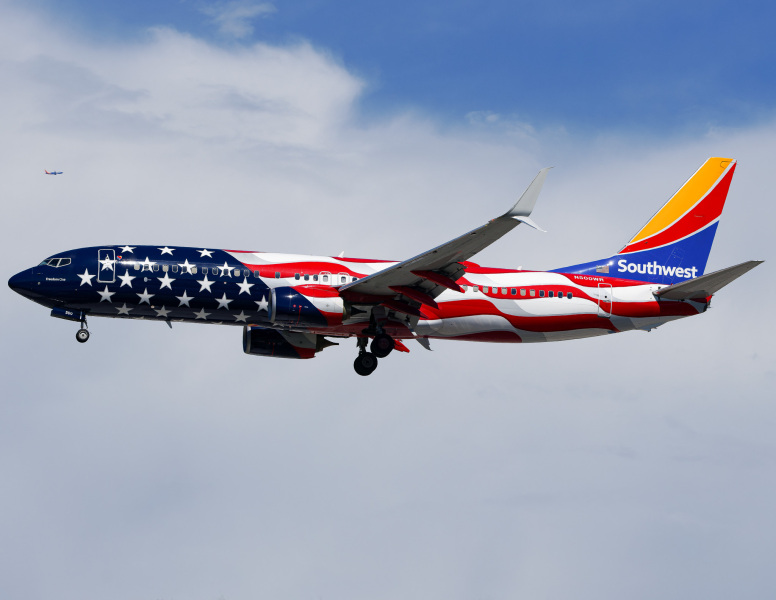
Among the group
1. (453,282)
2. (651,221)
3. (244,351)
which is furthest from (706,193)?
(244,351)

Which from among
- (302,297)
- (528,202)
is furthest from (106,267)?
(528,202)

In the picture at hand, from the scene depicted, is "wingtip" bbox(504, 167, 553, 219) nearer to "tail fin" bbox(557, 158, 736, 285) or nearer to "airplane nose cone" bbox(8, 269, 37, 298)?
"tail fin" bbox(557, 158, 736, 285)

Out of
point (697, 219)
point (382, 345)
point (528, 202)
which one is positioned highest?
point (697, 219)

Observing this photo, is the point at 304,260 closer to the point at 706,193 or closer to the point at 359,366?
the point at 359,366

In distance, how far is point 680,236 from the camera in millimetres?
48250

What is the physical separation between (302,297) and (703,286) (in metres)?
18.0

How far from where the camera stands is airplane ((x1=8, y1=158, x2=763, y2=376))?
38.8 m

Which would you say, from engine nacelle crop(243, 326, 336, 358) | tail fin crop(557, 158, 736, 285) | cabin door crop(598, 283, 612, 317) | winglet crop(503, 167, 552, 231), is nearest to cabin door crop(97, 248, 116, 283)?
engine nacelle crop(243, 326, 336, 358)

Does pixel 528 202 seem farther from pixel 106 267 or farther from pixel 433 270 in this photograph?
pixel 106 267

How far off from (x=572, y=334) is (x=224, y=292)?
16.1 metres

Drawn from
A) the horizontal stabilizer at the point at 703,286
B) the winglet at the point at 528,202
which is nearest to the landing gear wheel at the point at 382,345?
the winglet at the point at 528,202

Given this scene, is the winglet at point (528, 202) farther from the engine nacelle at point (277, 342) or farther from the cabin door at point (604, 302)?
the engine nacelle at point (277, 342)

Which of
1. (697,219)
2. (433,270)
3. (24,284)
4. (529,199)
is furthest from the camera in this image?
(697,219)

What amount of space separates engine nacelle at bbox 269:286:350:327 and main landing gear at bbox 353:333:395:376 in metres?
2.32
